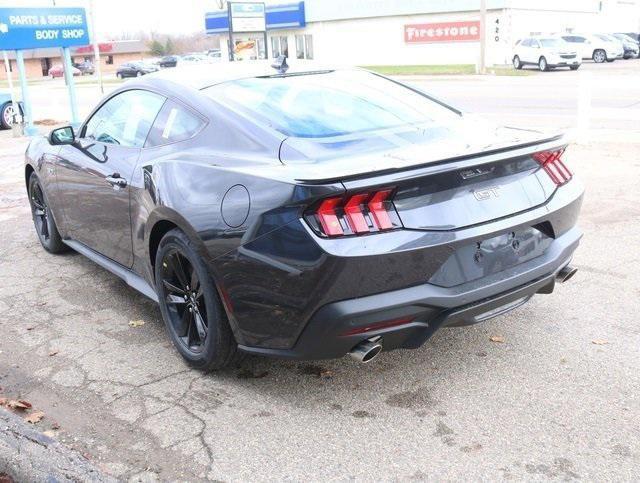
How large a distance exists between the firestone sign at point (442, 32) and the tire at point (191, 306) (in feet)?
138

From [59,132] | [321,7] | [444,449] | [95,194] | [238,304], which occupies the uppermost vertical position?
[321,7]

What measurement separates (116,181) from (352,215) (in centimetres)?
194

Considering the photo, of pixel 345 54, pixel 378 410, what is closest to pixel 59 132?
pixel 378 410

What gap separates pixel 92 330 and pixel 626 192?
5.66m

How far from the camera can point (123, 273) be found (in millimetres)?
4602

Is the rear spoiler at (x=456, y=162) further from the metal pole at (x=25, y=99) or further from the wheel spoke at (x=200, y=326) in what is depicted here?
the metal pole at (x=25, y=99)

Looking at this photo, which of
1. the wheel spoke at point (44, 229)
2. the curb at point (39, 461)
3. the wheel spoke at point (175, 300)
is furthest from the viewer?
the wheel spoke at point (44, 229)

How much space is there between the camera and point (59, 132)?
5.39 m

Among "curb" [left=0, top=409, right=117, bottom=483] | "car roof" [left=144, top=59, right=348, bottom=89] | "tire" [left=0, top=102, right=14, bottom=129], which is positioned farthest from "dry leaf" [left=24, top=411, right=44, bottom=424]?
"tire" [left=0, top=102, right=14, bottom=129]

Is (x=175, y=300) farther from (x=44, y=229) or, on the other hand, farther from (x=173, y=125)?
(x=44, y=229)

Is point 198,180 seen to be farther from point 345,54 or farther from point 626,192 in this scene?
point 345,54

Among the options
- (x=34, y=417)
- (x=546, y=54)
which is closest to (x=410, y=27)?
(x=546, y=54)

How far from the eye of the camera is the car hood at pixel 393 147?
3098 mm

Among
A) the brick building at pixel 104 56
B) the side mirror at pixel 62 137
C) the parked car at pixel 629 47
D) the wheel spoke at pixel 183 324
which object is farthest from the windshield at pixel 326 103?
the brick building at pixel 104 56
